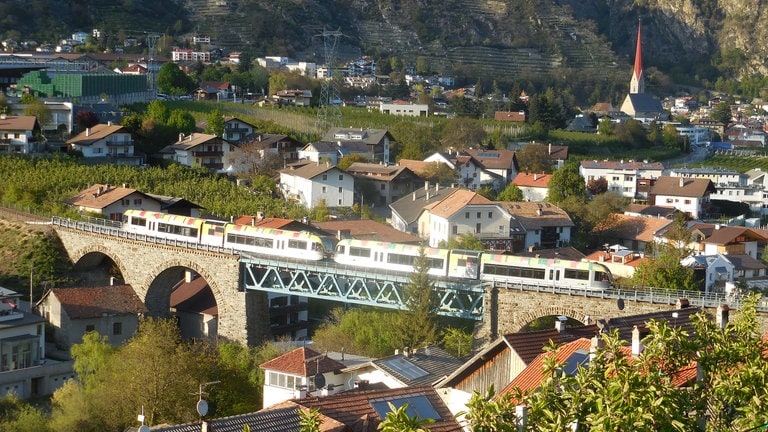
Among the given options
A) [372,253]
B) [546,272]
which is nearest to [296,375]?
[546,272]

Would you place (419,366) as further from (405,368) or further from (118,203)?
(118,203)

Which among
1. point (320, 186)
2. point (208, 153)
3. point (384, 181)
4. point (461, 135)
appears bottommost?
point (384, 181)

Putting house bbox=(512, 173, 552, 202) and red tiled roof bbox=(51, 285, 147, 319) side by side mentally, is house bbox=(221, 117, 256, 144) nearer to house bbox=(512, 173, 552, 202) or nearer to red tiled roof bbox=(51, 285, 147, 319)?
house bbox=(512, 173, 552, 202)

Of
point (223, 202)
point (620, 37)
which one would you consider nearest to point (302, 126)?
point (223, 202)

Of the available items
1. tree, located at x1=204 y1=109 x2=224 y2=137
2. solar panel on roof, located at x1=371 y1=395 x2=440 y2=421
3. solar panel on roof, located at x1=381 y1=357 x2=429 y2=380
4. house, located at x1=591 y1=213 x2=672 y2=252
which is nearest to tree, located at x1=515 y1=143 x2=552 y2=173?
house, located at x1=591 y1=213 x2=672 y2=252

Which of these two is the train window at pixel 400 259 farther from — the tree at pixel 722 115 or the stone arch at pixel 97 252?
the tree at pixel 722 115

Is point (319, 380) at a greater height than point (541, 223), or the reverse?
point (319, 380)

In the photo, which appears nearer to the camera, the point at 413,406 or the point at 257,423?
the point at 257,423
